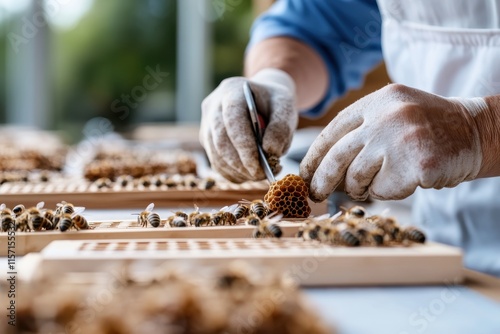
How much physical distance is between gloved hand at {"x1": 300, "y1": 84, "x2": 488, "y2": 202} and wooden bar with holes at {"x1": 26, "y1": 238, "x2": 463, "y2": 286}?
1.35ft

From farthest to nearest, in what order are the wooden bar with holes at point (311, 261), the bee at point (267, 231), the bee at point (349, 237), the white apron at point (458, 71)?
the white apron at point (458, 71) < the bee at point (267, 231) < the bee at point (349, 237) < the wooden bar with holes at point (311, 261)

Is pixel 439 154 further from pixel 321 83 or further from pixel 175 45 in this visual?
pixel 175 45

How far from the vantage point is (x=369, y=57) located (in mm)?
3449

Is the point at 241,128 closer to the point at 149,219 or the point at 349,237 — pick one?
the point at 149,219

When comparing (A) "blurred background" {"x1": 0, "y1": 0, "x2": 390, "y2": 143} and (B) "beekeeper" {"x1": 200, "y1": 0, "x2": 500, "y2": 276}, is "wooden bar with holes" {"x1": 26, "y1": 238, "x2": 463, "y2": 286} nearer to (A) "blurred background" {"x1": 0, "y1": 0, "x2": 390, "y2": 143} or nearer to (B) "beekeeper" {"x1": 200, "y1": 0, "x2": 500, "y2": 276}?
(B) "beekeeper" {"x1": 200, "y1": 0, "x2": 500, "y2": 276}

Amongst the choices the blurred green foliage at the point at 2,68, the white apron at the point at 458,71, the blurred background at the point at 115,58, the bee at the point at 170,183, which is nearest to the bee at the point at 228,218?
the bee at the point at 170,183

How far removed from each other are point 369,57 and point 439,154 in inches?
75.2

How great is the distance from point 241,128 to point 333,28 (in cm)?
138

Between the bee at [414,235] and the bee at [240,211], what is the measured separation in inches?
19.5

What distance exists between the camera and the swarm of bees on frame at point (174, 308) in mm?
812

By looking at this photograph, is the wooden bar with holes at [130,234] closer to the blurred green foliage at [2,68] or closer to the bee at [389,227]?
the bee at [389,227]

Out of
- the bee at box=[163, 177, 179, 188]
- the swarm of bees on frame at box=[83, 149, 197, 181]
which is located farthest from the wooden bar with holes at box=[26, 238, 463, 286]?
the swarm of bees on frame at box=[83, 149, 197, 181]

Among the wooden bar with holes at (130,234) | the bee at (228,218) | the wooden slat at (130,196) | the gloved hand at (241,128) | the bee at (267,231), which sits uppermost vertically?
the gloved hand at (241,128)

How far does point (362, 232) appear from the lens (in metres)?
1.34
